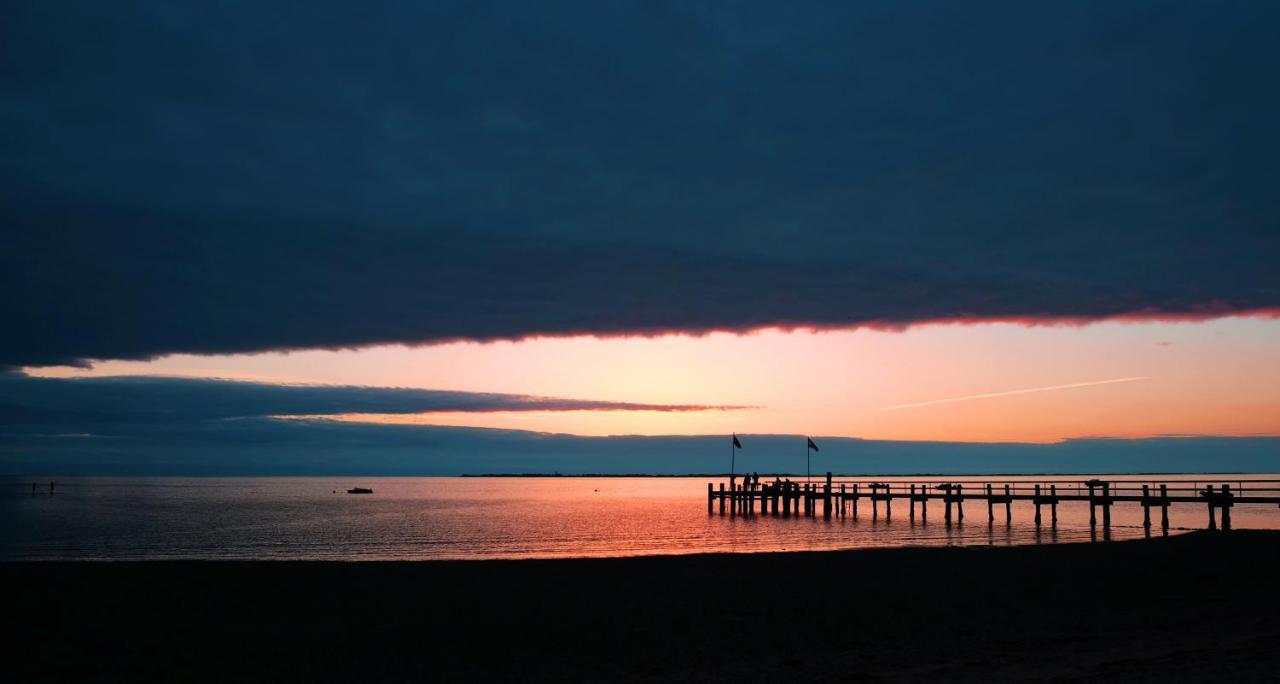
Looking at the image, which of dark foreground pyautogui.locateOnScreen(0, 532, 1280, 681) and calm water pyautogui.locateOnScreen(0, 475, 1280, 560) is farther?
calm water pyautogui.locateOnScreen(0, 475, 1280, 560)

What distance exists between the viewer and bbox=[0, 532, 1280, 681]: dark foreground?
43.4 ft

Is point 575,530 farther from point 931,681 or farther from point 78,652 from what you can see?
point 931,681

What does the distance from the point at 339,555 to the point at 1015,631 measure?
3136 cm

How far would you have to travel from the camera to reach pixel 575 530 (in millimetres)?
59312

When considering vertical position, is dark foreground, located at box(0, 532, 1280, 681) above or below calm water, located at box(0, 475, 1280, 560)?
above

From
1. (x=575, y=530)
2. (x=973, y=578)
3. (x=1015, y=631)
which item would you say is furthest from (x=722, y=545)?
(x=1015, y=631)

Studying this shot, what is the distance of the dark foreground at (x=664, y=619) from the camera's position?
1323 cm

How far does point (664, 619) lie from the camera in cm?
1781

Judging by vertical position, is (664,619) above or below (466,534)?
above

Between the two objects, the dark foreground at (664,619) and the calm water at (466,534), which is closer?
the dark foreground at (664,619)

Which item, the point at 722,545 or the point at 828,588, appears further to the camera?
the point at 722,545

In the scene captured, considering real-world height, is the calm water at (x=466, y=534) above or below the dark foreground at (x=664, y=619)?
below

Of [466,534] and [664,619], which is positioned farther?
[466,534]

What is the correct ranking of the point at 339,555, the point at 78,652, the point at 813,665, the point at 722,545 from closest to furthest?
1. the point at 813,665
2. the point at 78,652
3. the point at 339,555
4. the point at 722,545
